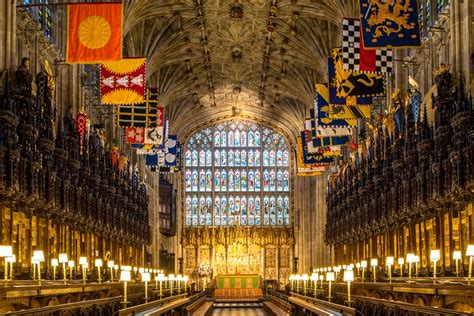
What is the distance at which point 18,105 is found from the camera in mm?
25094

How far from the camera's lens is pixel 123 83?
3191 centimetres

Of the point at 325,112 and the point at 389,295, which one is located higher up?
the point at 325,112

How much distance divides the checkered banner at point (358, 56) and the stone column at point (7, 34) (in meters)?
11.2

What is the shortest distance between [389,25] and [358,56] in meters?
4.54

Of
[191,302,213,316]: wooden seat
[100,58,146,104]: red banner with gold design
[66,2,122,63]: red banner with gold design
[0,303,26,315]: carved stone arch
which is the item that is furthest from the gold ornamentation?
[0,303,26,315]: carved stone arch

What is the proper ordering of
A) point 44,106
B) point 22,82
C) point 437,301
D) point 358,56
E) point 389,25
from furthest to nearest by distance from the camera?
1. point 358,56
2. point 44,106
3. point 22,82
4. point 389,25
5. point 437,301

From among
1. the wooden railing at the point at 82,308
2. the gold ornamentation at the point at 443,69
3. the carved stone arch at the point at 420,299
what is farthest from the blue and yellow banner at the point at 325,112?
the wooden railing at the point at 82,308

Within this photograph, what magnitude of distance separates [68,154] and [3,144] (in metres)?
9.18

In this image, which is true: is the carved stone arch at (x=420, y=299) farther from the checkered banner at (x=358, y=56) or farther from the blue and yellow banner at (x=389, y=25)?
the checkered banner at (x=358, y=56)

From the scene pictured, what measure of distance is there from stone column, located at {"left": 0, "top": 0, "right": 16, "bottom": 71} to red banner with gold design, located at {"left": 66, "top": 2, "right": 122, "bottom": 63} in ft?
10.6

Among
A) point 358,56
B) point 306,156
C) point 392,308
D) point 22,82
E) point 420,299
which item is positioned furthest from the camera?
point 306,156

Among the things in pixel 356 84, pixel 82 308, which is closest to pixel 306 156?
pixel 356 84

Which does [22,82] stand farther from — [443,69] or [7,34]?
[443,69]

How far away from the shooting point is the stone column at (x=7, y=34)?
26203mm
